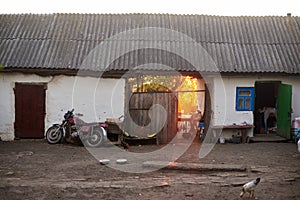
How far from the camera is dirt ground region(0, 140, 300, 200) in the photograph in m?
7.84

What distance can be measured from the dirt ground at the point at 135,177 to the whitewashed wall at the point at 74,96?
6.56 feet

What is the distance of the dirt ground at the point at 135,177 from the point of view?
309 inches

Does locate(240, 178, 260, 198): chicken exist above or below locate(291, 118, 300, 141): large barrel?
below

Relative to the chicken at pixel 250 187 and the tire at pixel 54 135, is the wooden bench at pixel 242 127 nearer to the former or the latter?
the tire at pixel 54 135

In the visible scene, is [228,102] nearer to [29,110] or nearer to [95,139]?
[95,139]

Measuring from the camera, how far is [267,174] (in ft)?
30.8

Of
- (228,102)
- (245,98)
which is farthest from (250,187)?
(245,98)

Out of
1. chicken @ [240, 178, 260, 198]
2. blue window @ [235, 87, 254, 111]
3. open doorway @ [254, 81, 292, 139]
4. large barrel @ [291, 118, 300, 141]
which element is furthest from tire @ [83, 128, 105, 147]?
large barrel @ [291, 118, 300, 141]

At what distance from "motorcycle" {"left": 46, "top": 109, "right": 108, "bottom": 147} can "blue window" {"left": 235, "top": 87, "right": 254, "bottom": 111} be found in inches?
191

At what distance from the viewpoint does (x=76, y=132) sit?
1325cm

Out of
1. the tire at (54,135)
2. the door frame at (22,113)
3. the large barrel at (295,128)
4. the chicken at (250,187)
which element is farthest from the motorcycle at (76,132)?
the large barrel at (295,128)

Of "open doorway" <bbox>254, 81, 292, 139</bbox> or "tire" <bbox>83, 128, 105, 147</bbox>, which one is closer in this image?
"tire" <bbox>83, 128, 105, 147</bbox>

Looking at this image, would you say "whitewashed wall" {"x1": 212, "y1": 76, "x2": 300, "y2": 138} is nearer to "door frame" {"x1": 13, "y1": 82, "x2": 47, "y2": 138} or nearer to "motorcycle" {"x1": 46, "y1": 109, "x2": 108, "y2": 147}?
"motorcycle" {"x1": 46, "y1": 109, "x2": 108, "y2": 147}

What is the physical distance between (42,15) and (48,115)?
5073 millimetres
